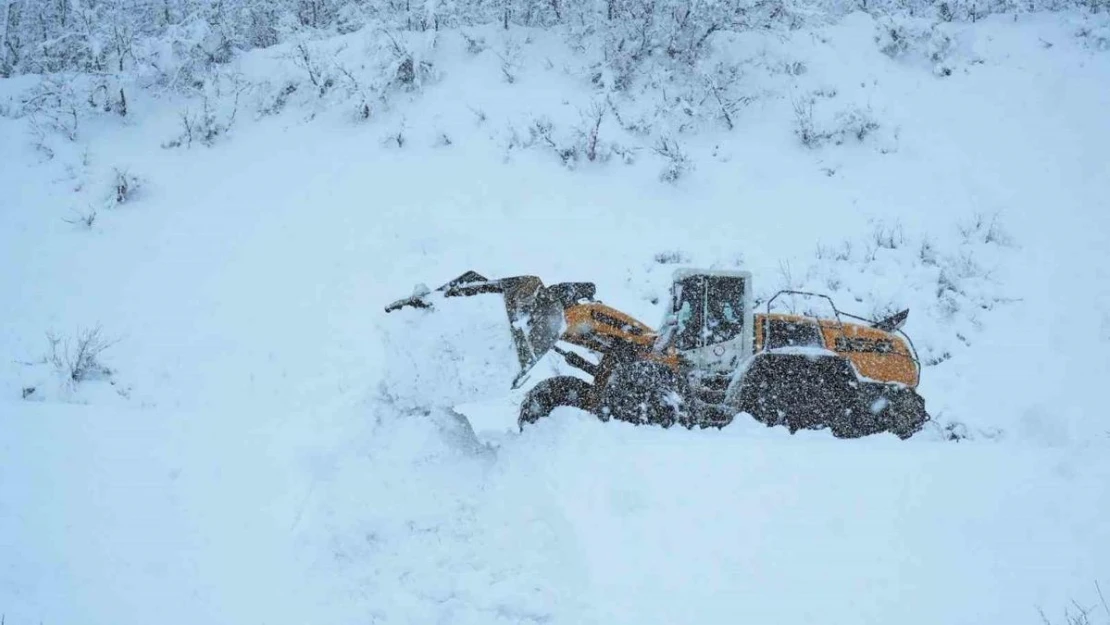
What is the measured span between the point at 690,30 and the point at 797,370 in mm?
9717

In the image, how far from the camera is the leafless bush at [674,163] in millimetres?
13375

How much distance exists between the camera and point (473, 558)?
5.44m

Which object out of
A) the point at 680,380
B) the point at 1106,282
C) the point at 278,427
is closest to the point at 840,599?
the point at 680,380

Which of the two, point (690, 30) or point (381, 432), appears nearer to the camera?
point (381, 432)

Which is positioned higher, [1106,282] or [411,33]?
[411,33]

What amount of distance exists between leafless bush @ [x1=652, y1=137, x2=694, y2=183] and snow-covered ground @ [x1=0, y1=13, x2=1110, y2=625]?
0.15 meters

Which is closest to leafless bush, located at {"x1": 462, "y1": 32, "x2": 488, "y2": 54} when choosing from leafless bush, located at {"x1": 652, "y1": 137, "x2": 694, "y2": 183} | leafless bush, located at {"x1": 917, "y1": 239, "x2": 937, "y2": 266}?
leafless bush, located at {"x1": 652, "y1": 137, "x2": 694, "y2": 183}

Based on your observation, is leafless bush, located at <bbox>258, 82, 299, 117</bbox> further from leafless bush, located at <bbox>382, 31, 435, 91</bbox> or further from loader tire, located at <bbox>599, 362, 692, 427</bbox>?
loader tire, located at <bbox>599, 362, 692, 427</bbox>

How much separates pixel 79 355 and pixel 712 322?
25.0 feet

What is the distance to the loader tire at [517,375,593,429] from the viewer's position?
7.62 metres

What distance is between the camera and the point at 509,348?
6.82 m

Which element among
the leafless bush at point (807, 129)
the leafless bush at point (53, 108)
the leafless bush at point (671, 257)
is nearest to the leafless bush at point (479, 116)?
the leafless bush at point (671, 257)

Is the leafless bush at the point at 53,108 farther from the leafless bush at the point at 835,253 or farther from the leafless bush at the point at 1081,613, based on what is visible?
the leafless bush at the point at 1081,613

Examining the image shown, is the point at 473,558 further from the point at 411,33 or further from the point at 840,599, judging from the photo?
the point at 411,33
